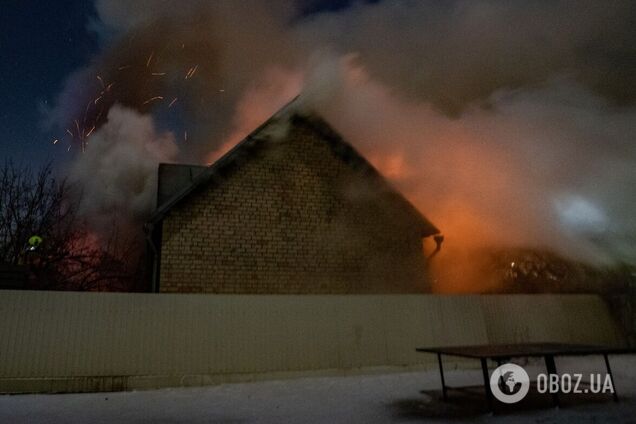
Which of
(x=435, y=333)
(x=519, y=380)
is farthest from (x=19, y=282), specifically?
(x=519, y=380)

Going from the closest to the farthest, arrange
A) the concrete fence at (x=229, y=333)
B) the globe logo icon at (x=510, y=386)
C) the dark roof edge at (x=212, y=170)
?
the globe logo icon at (x=510, y=386)
the concrete fence at (x=229, y=333)
the dark roof edge at (x=212, y=170)

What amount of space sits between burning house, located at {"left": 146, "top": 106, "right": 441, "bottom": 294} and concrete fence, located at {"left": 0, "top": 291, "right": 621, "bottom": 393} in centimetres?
152

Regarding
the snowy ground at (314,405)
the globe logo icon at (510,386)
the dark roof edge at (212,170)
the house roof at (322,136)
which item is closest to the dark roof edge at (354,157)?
the house roof at (322,136)

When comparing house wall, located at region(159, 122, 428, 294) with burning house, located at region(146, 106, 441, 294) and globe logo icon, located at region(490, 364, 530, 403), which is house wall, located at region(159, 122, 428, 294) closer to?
burning house, located at region(146, 106, 441, 294)

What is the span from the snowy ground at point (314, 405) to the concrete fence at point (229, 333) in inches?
17.1

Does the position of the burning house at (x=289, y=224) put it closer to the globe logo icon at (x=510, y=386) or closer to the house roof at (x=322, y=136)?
the house roof at (x=322, y=136)

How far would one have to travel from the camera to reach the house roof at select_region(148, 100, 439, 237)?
416 inches

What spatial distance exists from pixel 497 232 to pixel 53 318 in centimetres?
1094

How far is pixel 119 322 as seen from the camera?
25.3ft

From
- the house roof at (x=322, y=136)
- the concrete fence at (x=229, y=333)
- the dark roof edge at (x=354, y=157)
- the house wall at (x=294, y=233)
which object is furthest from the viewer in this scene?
the dark roof edge at (x=354, y=157)

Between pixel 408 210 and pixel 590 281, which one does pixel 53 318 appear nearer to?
pixel 408 210

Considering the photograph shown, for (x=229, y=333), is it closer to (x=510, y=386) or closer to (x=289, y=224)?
(x=289, y=224)

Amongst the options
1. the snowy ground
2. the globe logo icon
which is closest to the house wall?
the snowy ground

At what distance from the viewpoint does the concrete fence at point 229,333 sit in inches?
287
